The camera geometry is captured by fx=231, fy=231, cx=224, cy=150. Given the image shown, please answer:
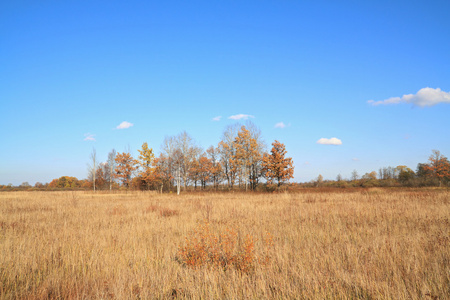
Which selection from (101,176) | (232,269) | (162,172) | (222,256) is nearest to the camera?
(232,269)

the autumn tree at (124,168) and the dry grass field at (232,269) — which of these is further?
the autumn tree at (124,168)

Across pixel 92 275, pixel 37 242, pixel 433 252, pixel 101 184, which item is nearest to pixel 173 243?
pixel 92 275

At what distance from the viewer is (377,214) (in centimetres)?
948

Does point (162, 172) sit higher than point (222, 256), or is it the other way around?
point (162, 172)

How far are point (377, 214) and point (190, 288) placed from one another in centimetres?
912

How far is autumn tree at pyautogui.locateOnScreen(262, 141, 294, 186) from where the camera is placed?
41375 mm

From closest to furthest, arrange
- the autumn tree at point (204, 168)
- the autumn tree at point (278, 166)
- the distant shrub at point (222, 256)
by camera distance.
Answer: the distant shrub at point (222, 256)
the autumn tree at point (278, 166)
the autumn tree at point (204, 168)

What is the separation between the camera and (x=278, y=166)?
41.0m

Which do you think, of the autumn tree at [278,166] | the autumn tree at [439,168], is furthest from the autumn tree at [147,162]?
the autumn tree at [439,168]

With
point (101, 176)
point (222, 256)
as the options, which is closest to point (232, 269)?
point (222, 256)

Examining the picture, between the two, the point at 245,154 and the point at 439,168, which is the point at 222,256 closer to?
the point at 245,154

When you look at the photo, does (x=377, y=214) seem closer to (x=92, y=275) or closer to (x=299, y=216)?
(x=299, y=216)

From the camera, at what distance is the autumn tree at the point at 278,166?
41375 mm

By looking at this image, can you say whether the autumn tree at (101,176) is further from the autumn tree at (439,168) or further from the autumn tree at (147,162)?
the autumn tree at (439,168)
